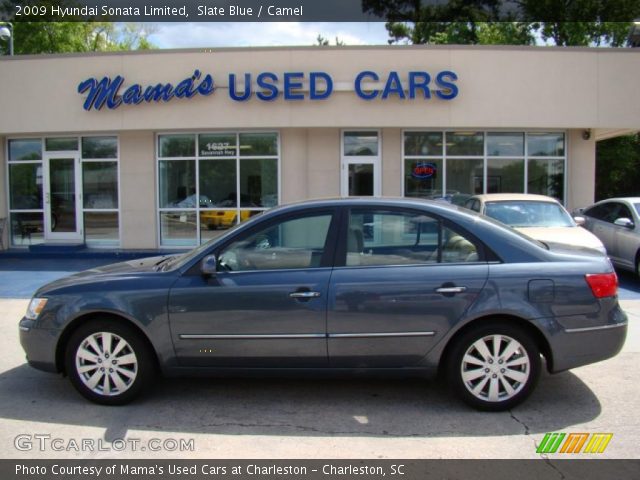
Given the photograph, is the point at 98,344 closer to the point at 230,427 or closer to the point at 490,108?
the point at 230,427

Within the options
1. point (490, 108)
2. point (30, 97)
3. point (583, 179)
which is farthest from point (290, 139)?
point (583, 179)

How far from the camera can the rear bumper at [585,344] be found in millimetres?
4344

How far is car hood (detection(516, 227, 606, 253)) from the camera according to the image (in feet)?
27.5

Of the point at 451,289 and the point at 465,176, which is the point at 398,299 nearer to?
the point at 451,289

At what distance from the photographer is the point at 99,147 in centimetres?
1451

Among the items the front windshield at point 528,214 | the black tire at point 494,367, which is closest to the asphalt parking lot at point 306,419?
the black tire at point 494,367

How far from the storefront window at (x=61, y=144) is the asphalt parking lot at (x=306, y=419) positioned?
10208 mm

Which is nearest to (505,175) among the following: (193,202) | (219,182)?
(219,182)

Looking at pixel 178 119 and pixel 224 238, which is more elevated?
pixel 178 119

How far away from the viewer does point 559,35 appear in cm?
2833

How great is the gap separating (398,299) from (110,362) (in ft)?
7.58

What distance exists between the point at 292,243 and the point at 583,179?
462 inches

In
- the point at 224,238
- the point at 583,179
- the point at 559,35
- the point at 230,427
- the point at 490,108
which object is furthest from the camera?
the point at 559,35

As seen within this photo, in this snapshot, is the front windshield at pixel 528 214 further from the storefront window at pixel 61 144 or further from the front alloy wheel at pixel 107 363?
the storefront window at pixel 61 144
